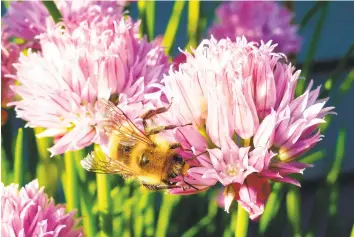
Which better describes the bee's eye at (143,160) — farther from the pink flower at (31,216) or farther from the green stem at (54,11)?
the green stem at (54,11)

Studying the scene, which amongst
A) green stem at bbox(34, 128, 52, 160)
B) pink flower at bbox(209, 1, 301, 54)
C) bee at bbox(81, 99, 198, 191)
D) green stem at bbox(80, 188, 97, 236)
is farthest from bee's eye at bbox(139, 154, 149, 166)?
A: pink flower at bbox(209, 1, 301, 54)

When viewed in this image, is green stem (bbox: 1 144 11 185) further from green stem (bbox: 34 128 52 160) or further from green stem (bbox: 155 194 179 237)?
green stem (bbox: 155 194 179 237)

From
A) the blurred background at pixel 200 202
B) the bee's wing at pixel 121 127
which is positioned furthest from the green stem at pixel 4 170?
the bee's wing at pixel 121 127

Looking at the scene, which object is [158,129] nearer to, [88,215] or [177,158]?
[177,158]

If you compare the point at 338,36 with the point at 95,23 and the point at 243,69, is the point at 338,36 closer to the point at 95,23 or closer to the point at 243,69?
the point at 95,23

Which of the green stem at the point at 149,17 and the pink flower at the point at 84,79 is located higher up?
the green stem at the point at 149,17

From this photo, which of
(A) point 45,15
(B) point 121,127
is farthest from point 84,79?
(A) point 45,15

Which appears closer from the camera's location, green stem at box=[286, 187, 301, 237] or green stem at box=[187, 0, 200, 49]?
green stem at box=[286, 187, 301, 237]
